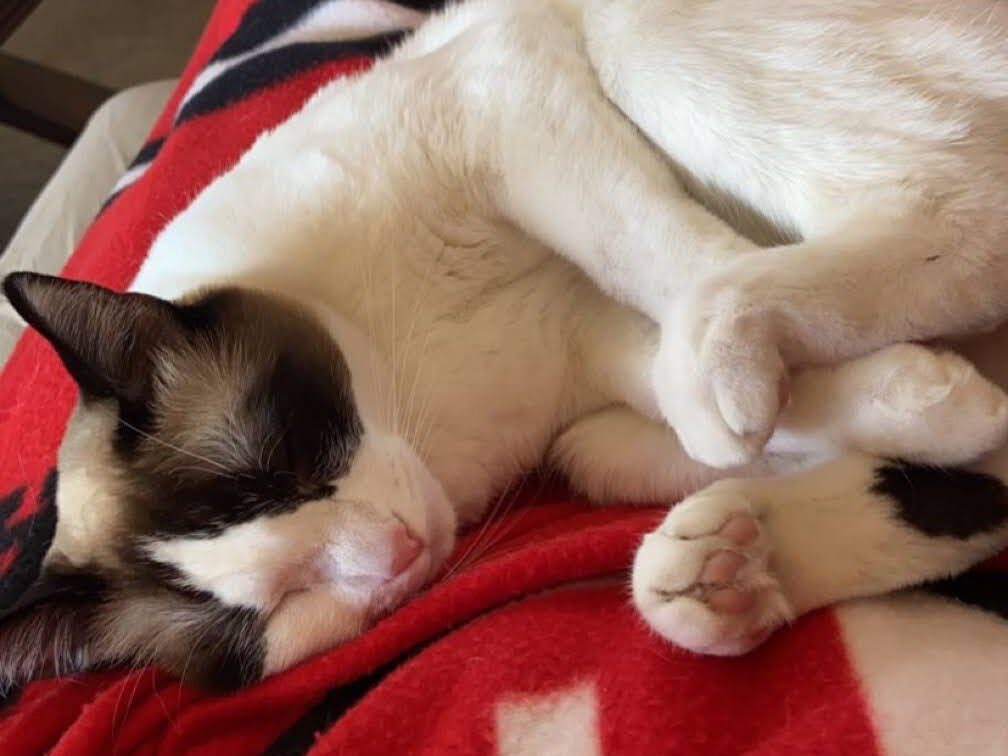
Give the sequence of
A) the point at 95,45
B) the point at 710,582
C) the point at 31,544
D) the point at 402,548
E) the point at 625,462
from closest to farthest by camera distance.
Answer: the point at 710,582 < the point at 402,548 < the point at 625,462 < the point at 31,544 < the point at 95,45

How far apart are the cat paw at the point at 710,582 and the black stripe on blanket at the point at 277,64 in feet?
3.26

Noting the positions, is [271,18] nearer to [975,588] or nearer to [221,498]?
[221,498]

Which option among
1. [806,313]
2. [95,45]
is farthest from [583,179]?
[95,45]

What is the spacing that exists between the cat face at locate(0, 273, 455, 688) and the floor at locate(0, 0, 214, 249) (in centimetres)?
235

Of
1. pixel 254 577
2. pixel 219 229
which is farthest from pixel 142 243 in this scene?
pixel 254 577

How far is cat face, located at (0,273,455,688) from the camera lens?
929mm

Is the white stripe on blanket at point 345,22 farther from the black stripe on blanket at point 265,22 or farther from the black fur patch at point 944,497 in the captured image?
the black fur patch at point 944,497

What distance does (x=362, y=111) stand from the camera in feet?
3.78

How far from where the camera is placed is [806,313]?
33.7 inches

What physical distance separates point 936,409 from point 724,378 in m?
0.16

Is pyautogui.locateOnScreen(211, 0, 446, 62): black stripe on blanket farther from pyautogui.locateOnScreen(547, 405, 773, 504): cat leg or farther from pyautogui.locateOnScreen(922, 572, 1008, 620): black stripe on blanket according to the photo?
pyautogui.locateOnScreen(922, 572, 1008, 620): black stripe on blanket

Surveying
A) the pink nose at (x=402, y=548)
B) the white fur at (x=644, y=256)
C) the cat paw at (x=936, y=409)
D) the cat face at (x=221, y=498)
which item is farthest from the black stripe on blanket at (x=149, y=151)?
the cat paw at (x=936, y=409)

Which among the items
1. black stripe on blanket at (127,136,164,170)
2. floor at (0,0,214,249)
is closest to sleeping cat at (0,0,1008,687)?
black stripe on blanket at (127,136,164,170)

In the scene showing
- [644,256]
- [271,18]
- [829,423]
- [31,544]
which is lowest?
[31,544]
